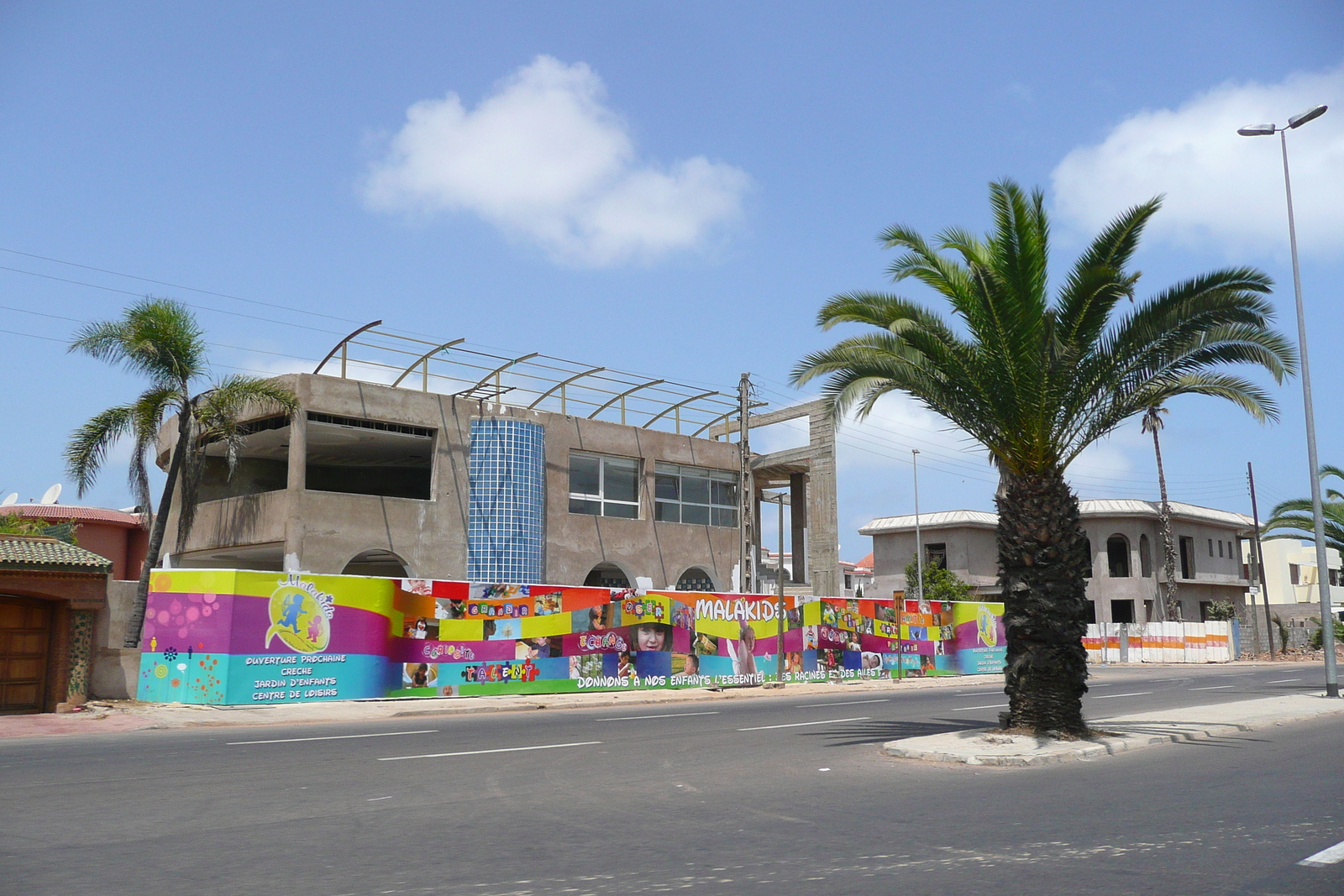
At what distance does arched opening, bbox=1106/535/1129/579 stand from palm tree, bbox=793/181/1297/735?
50.0 m

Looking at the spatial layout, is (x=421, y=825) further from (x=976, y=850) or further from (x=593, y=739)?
(x=593, y=739)

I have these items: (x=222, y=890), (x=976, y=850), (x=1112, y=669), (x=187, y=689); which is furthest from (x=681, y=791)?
(x=1112, y=669)

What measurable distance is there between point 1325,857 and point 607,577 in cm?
3408

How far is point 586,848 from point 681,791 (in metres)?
2.88

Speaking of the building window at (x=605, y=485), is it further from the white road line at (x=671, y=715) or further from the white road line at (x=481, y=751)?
the white road line at (x=481, y=751)

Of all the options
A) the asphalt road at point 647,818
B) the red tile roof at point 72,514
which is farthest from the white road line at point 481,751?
the red tile roof at point 72,514

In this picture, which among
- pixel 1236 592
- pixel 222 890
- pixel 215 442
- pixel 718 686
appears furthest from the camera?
pixel 1236 592

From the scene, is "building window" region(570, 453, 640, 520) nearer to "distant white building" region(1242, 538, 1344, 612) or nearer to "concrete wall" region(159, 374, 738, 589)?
"concrete wall" region(159, 374, 738, 589)

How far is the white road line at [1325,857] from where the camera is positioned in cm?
632

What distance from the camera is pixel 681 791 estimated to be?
9.79m

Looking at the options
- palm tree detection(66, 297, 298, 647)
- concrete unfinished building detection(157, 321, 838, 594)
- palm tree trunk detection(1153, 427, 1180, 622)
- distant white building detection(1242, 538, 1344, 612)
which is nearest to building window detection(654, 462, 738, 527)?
concrete unfinished building detection(157, 321, 838, 594)

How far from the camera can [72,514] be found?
45250 millimetres

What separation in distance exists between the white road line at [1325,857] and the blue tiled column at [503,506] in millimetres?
27342

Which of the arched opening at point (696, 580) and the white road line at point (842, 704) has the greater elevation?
the arched opening at point (696, 580)
